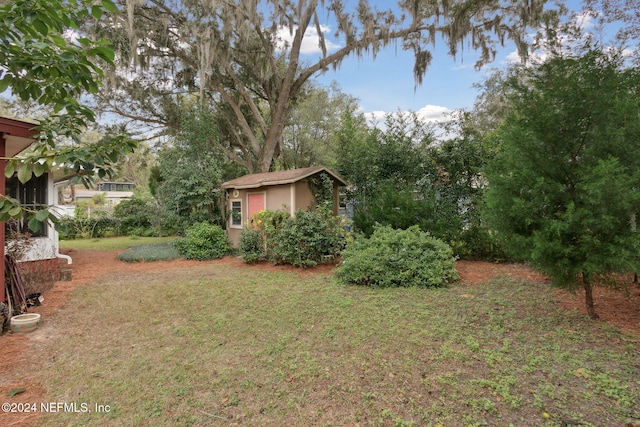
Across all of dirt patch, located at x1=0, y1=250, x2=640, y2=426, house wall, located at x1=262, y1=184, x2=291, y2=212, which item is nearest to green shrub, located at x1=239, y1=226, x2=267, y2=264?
dirt patch, located at x1=0, y1=250, x2=640, y2=426

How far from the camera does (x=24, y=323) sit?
13.8ft

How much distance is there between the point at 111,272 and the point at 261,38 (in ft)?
32.6

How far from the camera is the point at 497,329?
12.5ft

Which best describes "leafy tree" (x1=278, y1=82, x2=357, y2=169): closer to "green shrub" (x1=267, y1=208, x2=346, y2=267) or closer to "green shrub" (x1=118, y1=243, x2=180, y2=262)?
"green shrub" (x1=118, y1=243, x2=180, y2=262)

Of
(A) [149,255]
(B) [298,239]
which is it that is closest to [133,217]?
(A) [149,255]

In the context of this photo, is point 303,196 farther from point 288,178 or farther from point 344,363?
point 344,363

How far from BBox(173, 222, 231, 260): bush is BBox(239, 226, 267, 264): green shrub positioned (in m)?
1.87

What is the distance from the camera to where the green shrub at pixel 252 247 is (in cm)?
873

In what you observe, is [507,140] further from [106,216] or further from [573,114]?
[106,216]

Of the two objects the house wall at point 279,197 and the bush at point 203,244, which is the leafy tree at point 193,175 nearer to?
the bush at point 203,244

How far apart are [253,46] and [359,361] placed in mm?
13694

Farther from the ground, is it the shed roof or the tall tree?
the tall tree

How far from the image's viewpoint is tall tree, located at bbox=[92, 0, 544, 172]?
1076 cm

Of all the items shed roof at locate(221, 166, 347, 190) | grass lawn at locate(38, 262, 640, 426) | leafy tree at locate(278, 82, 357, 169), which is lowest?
grass lawn at locate(38, 262, 640, 426)
